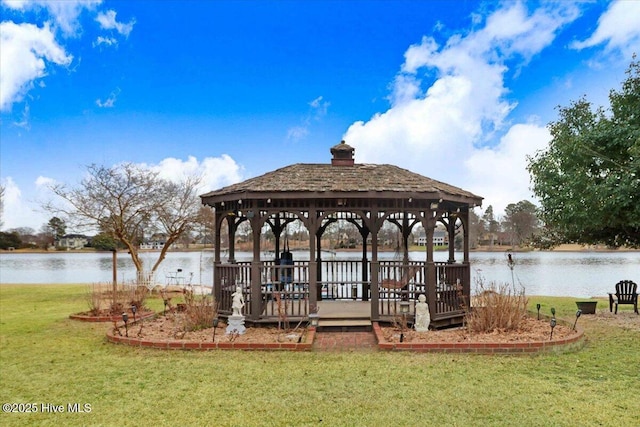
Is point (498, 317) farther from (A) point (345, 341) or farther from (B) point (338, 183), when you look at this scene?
(B) point (338, 183)

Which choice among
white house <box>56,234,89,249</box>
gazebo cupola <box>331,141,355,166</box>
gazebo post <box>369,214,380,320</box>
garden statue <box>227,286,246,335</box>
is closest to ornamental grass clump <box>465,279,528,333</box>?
gazebo post <box>369,214,380,320</box>

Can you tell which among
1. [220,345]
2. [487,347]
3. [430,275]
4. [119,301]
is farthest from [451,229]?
[119,301]

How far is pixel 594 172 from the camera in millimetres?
11242

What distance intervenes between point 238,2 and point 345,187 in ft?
28.1

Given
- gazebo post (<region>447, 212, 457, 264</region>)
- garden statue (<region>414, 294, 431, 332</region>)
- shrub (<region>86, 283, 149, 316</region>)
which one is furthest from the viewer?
shrub (<region>86, 283, 149, 316</region>)

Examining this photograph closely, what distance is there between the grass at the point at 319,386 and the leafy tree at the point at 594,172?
128 inches

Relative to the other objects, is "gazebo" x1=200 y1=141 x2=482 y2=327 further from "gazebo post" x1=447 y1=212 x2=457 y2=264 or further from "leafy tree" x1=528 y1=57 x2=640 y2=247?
"leafy tree" x1=528 y1=57 x2=640 y2=247

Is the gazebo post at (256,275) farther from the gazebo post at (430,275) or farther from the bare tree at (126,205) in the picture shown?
the bare tree at (126,205)

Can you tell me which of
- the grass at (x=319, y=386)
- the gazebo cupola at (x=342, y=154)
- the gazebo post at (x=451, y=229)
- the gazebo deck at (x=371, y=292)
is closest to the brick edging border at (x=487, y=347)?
the grass at (x=319, y=386)

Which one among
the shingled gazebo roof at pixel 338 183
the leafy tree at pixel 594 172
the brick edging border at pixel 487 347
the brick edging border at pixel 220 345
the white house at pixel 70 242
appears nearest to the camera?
the brick edging border at pixel 487 347

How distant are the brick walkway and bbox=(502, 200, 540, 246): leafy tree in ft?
136

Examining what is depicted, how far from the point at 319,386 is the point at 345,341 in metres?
2.48

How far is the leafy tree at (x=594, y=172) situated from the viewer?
9.55 meters

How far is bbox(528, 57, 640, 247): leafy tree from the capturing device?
9.55 m
